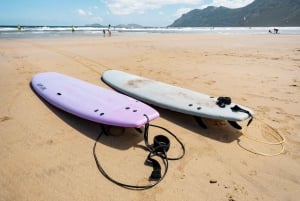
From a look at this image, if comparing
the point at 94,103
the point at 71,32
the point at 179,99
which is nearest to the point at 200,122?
the point at 179,99

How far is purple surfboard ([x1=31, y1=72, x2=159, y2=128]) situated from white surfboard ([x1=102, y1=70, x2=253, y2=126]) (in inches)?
17.6

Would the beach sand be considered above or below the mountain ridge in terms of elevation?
below

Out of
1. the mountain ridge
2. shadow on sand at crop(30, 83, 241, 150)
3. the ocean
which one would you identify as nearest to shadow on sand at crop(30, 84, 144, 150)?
shadow on sand at crop(30, 83, 241, 150)

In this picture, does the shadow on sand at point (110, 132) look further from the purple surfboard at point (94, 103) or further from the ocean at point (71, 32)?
the ocean at point (71, 32)

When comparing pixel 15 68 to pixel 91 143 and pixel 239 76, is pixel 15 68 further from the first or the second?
pixel 239 76

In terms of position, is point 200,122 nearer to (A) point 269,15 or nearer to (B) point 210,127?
(B) point 210,127

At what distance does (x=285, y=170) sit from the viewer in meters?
2.15

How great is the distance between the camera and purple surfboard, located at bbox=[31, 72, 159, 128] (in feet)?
8.48

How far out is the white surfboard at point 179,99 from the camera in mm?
2734

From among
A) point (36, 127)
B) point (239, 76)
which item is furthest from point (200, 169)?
point (239, 76)

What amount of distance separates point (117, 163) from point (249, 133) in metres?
1.70

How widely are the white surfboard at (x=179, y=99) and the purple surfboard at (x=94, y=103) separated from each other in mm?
448

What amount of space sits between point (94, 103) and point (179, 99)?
3.98ft

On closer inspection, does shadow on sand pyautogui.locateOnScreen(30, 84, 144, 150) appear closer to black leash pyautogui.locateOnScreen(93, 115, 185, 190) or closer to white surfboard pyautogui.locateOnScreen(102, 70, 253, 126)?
black leash pyautogui.locateOnScreen(93, 115, 185, 190)
